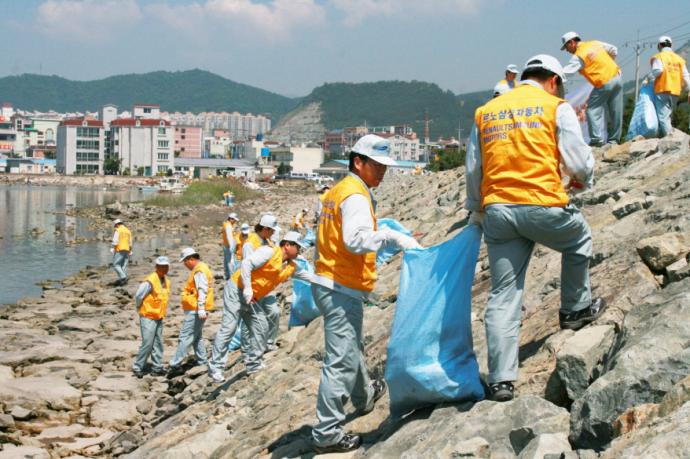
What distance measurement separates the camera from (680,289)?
4395 mm

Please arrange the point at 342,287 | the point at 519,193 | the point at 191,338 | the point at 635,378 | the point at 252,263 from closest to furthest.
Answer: the point at 635,378, the point at 519,193, the point at 342,287, the point at 252,263, the point at 191,338

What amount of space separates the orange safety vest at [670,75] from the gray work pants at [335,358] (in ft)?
24.9

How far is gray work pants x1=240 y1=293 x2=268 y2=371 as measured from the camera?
28.2 feet

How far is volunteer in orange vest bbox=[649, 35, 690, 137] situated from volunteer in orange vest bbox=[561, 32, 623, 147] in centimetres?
64

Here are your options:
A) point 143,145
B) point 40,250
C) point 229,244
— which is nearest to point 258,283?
point 229,244

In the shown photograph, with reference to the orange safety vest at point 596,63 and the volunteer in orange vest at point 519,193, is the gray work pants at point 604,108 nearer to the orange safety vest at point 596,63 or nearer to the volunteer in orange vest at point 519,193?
the orange safety vest at point 596,63

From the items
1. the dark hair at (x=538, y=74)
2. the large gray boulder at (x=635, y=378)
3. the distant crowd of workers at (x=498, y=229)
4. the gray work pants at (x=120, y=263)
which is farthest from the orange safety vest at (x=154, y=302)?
the gray work pants at (x=120, y=263)

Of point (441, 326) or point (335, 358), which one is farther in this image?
point (335, 358)

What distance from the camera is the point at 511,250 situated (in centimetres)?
443

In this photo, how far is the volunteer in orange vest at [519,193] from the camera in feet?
14.2

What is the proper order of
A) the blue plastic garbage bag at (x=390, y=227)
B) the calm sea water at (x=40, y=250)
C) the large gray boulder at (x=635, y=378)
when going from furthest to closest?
1. the calm sea water at (x=40, y=250)
2. the blue plastic garbage bag at (x=390, y=227)
3. the large gray boulder at (x=635, y=378)

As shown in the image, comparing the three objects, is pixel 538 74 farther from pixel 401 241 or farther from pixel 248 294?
pixel 248 294

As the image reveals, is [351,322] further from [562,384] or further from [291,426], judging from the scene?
[291,426]

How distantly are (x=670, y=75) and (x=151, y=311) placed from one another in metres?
7.78
